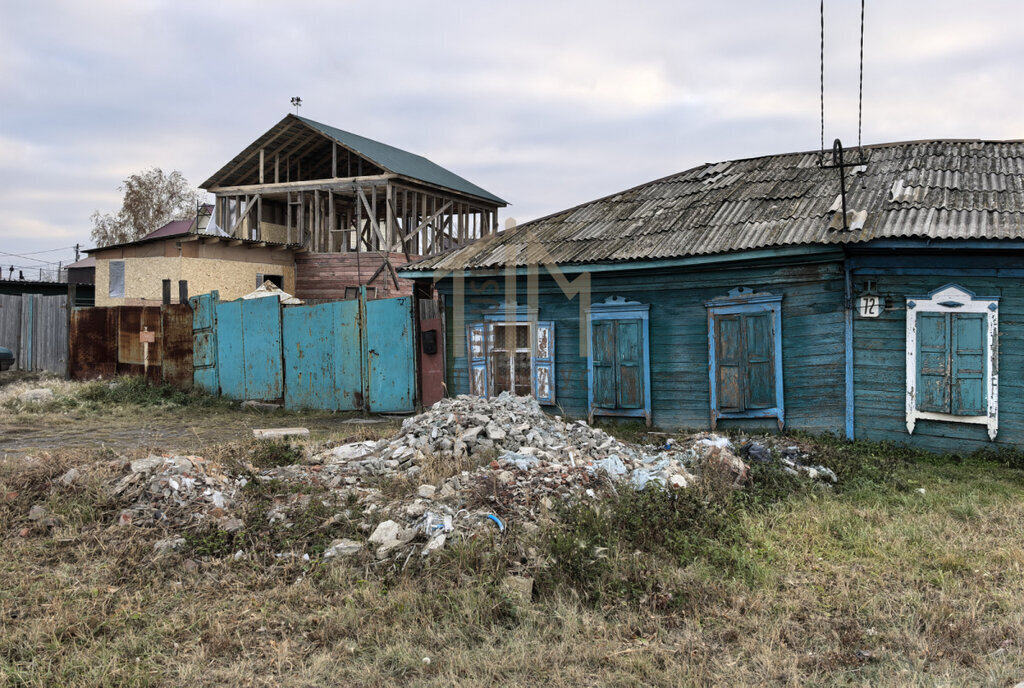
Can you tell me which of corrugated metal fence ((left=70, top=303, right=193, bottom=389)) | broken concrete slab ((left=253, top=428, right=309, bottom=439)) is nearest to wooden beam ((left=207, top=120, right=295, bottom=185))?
corrugated metal fence ((left=70, top=303, right=193, bottom=389))

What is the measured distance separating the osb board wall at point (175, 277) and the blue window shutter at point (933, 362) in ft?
57.5

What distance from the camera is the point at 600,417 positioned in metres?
10.6

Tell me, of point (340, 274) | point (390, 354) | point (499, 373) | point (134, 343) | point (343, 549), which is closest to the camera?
point (343, 549)

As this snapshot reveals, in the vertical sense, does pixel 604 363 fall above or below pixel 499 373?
above

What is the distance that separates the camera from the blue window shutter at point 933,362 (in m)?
8.27

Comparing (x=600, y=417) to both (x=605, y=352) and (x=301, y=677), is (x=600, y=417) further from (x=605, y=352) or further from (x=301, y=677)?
(x=301, y=677)

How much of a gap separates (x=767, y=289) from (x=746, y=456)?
2863 millimetres

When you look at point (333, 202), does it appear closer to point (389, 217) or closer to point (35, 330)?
point (389, 217)

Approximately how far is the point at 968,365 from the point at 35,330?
2116cm

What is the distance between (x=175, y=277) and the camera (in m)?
19.1

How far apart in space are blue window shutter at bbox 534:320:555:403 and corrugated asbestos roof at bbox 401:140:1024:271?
1110 mm

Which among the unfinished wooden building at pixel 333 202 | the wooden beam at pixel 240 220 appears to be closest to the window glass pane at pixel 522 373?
the unfinished wooden building at pixel 333 202

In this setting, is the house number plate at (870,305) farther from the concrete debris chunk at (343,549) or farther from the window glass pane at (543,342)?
the concrete debris chunk at (343,549)

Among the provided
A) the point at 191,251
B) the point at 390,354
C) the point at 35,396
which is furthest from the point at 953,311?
the point at 191,251
